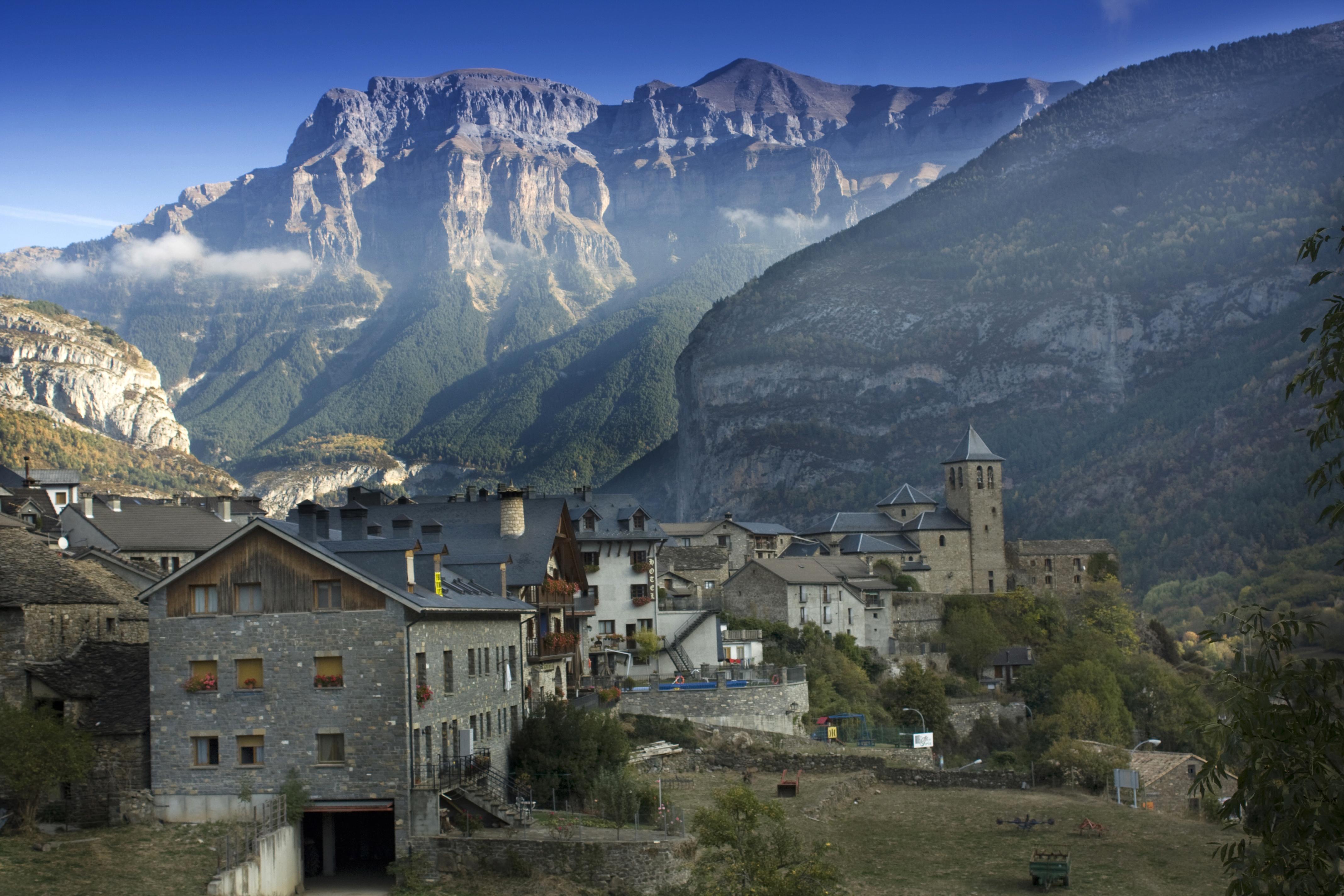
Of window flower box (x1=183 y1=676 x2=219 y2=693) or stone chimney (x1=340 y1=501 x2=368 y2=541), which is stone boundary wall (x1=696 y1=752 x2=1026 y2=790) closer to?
stone chimney (x1=340 y1=501 x2=368 y2=541)

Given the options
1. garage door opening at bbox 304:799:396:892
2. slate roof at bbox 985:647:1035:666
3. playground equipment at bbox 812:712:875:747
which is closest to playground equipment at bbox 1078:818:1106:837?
Result: playground equipment at bbox 812:712:875:747

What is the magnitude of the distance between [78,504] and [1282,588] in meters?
118

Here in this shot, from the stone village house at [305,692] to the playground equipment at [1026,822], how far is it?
23.2 meters

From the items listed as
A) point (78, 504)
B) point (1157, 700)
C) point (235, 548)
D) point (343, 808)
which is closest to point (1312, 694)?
point (343, 808)

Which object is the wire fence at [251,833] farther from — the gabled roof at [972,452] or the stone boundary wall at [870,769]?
the gabled roof at [972,452]

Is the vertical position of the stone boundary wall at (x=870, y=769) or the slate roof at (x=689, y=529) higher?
the slate roof at (x=689, y=529)

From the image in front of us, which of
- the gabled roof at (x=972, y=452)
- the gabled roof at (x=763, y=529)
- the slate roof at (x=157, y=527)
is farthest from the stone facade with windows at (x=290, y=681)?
the gabled roof at (x=972, y=452)

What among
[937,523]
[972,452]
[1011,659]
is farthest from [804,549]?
[1011,659]

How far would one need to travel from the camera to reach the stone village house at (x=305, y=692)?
34.4 meters

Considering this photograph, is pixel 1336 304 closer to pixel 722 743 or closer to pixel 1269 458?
pixel 722 743

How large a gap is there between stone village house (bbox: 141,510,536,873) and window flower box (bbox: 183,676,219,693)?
34 millimetres

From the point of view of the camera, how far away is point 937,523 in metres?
116

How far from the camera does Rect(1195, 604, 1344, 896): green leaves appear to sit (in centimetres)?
1387

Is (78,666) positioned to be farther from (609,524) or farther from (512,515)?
(609,524)
